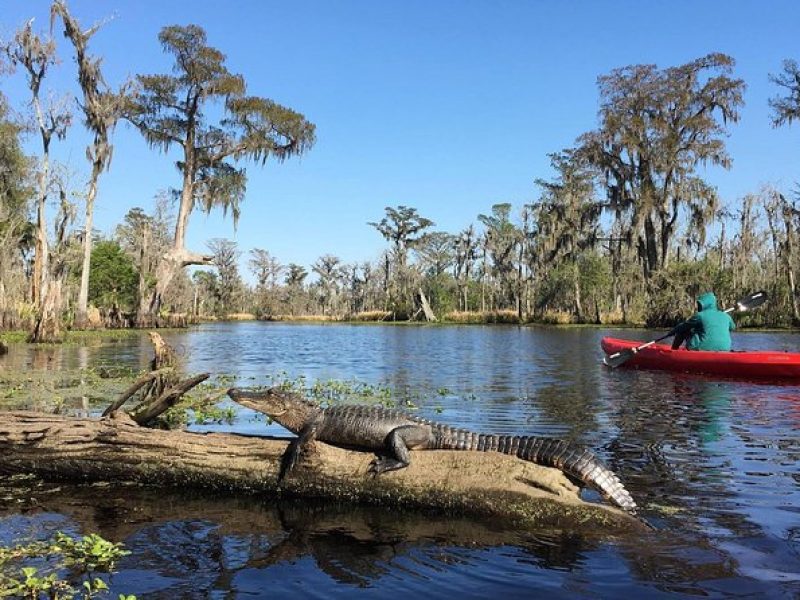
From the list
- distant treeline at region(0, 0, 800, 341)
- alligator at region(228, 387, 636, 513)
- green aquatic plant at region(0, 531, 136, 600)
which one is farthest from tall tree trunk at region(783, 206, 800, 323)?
green aquatic plant at region(0, 531, 136, 600)

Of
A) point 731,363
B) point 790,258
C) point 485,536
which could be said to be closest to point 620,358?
point 731,363

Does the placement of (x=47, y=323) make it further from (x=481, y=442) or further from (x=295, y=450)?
(x=481, y=442)

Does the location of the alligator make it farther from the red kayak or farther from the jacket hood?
the jacket hood

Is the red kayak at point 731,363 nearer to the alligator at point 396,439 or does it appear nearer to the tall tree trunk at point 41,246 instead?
the alligator at point 396,439

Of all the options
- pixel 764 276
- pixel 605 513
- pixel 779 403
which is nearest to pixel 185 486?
pixel 605 513

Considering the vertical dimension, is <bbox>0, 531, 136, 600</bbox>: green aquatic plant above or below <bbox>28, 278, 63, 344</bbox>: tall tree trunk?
below

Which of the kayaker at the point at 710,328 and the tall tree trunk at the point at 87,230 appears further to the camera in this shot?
the tall tree trunk at the point at 87,230

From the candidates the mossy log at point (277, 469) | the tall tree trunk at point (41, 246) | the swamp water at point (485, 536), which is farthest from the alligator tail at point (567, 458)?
the tall tree trunk at point (41, 246)

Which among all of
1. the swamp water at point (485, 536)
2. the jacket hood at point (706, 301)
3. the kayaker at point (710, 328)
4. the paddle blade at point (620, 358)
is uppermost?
the jacket hood at point (706, 301)

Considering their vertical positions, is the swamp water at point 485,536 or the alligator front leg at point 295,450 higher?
the alligator front leg at point 295,450

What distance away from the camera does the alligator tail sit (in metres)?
Answer: 5.94

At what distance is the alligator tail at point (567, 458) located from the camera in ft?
19.5

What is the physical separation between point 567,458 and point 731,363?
13233 mm

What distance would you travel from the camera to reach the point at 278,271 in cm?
10944
